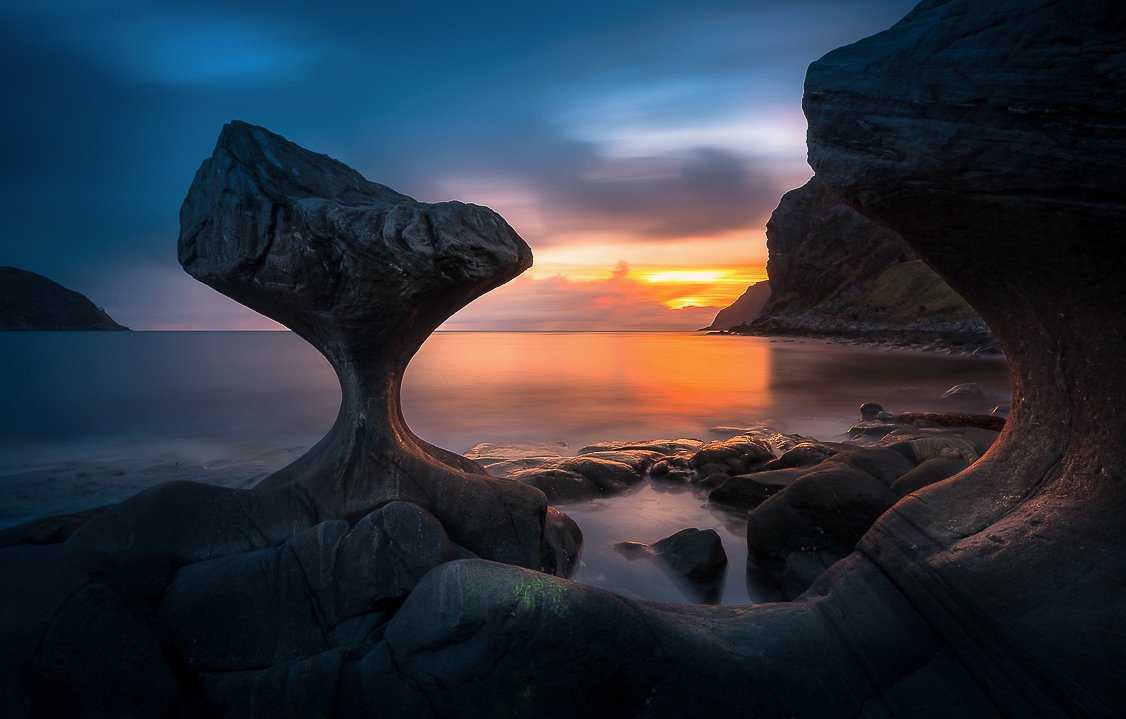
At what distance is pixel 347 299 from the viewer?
4652 millimetres

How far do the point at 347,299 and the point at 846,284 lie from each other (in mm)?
76839

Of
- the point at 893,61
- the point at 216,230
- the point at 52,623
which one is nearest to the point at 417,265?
the point at 216,230

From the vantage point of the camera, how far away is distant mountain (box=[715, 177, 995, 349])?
159 feet

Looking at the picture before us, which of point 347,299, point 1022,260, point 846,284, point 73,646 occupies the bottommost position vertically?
point 73,646

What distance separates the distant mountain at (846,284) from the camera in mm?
48438

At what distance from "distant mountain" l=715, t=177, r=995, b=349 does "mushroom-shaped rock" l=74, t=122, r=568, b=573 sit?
42.6 metres

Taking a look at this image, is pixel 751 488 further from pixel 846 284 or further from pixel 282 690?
pixel 846 284

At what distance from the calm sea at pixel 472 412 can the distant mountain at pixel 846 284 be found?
21.7 m

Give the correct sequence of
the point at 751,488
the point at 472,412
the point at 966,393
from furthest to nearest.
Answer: the point at 966,393
the point at 472,412
the point at 751,488

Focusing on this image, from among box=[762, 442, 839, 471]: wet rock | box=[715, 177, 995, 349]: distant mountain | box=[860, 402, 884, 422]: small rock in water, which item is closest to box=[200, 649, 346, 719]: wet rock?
box=[762, 442, 839, 471]: wet rock

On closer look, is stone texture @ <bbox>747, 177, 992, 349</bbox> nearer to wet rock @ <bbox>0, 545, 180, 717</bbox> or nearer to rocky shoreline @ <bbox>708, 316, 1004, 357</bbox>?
rocky shoreline @ <bbox>708, 316, 1004, 357</bbox>

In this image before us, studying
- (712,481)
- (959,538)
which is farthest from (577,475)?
(959,538)

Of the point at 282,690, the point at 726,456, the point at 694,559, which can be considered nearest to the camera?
the point at 282,690

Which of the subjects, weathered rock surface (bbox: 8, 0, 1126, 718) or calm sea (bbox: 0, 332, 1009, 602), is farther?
calm sea (bbox: 0, 332, 1009, 602)
